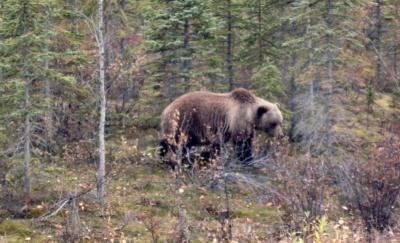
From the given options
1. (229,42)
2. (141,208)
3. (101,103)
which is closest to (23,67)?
(101,103)

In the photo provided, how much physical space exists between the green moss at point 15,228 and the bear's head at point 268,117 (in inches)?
276

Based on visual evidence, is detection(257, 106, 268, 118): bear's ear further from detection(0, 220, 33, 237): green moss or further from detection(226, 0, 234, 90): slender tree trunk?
detection(0, 220, 33, 237): green moss

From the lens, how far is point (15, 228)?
11508mm

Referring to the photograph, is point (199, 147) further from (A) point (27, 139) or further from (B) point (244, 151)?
(A) point (27, 139)

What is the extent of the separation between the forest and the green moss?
0.11 feet

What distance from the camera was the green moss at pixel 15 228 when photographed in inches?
447

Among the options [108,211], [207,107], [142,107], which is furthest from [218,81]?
[108,211]

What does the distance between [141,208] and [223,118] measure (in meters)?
4.13

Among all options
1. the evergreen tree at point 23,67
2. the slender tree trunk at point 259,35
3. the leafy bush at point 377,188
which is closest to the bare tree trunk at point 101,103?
the evergreen tree at point 23,67

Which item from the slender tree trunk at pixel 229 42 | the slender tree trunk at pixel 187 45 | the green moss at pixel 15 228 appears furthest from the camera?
the slender tree trunk at pixel 229 42

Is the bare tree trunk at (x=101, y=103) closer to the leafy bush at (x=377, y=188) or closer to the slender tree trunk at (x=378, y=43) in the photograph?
the leafy bush at (x=377, y=188)

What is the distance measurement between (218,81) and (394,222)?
9420 millimetres

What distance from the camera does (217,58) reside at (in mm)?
17469

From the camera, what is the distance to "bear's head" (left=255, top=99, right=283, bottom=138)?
54.9 ft
